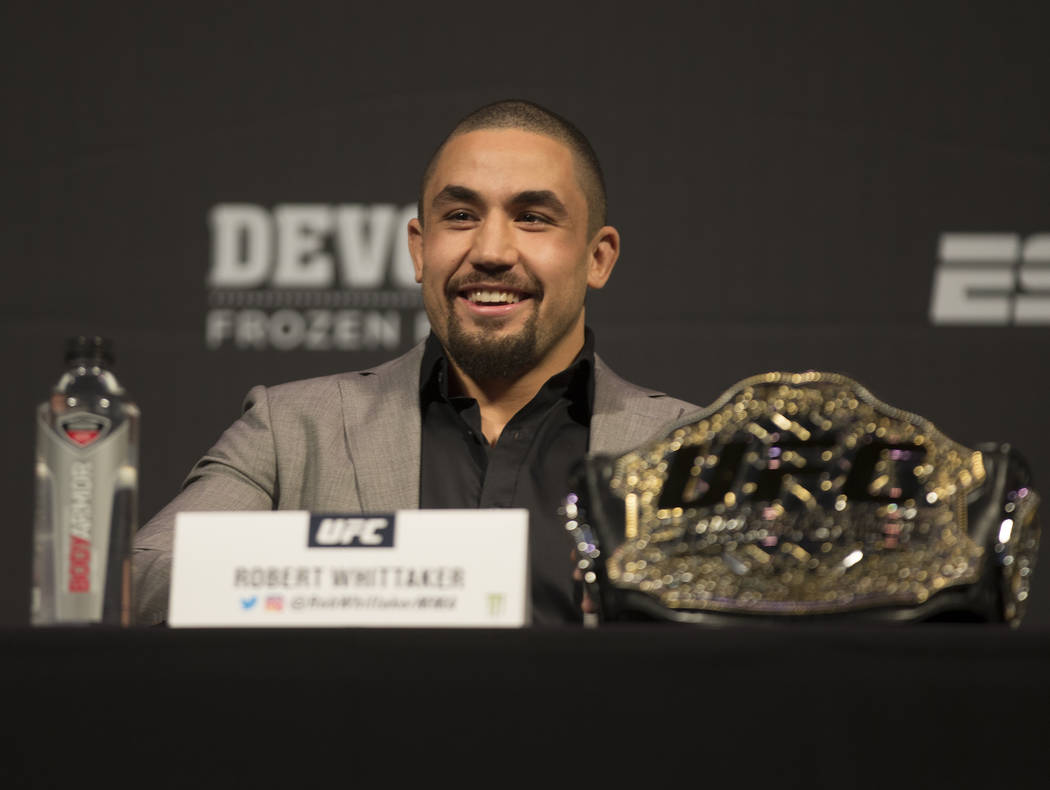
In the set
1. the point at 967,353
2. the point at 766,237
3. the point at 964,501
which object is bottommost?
the point at 964,501

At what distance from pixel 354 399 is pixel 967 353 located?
1174 mm

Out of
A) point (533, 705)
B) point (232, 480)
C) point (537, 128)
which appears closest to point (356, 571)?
point (533, 705)

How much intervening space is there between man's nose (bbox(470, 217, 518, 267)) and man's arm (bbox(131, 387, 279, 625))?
330 mm

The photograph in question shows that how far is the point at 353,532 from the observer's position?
2.53 ft

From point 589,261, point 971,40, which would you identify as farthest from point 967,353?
point 589,261

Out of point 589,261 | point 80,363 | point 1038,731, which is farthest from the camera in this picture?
point 589,261

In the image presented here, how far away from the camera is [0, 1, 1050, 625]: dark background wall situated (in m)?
2.23

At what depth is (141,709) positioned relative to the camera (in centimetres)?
63

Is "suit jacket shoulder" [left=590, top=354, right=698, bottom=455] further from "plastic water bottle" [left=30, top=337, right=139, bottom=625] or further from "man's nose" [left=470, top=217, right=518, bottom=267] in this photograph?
"plastic water bottle" [left=30, top=337, right=139, bottom=625]

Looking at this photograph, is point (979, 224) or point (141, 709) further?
point (979, 224)

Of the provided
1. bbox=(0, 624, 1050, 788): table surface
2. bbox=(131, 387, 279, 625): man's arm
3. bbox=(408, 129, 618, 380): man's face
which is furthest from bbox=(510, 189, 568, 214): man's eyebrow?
bbox=(0, 624, 1050, 788): table surface

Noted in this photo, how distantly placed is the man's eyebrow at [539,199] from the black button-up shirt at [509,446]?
0.69 ft

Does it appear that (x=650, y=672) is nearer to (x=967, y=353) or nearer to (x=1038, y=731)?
(x=1038, y=731)

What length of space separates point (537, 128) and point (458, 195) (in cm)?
16
